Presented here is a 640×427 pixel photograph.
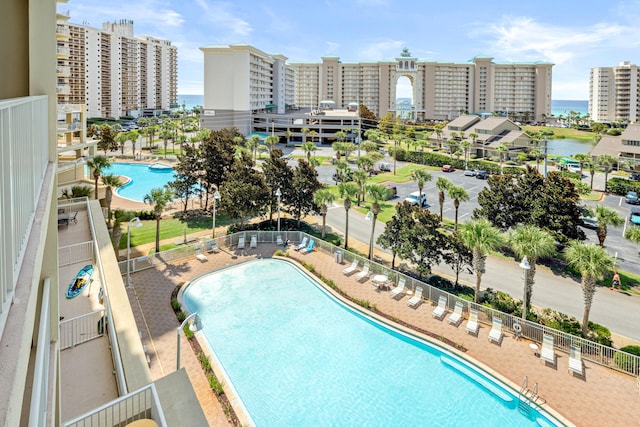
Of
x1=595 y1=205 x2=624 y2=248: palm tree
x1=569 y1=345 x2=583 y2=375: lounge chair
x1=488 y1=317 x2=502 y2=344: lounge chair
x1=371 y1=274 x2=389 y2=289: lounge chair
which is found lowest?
x1=569 y1=345 x2=583 y2=375: lounge chair

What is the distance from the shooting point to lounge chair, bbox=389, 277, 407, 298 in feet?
64.6

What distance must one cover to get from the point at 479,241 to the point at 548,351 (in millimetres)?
5236

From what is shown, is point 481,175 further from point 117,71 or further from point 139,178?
point 117,71

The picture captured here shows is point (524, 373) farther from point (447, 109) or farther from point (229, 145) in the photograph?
point (447, 109)

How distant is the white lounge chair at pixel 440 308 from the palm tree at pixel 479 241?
60.6 inches

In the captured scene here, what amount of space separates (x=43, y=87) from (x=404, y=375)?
13934mm

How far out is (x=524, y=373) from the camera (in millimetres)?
14039

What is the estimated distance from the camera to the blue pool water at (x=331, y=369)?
1256 centimetres

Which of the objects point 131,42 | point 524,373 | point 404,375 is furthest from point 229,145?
point 131,42

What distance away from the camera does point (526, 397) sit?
506 inches

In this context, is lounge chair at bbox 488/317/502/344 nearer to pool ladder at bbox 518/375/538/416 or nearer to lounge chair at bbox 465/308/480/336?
lounge chair at bbox 465/308/480/336

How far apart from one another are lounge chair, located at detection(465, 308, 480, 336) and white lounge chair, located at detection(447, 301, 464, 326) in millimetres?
436

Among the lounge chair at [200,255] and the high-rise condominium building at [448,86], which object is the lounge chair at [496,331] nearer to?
the lounge chair at [200,255]

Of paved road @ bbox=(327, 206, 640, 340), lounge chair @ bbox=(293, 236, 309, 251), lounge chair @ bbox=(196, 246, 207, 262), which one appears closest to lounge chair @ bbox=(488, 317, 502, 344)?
paved road @ bbox=(327, 206, 640, 340)
